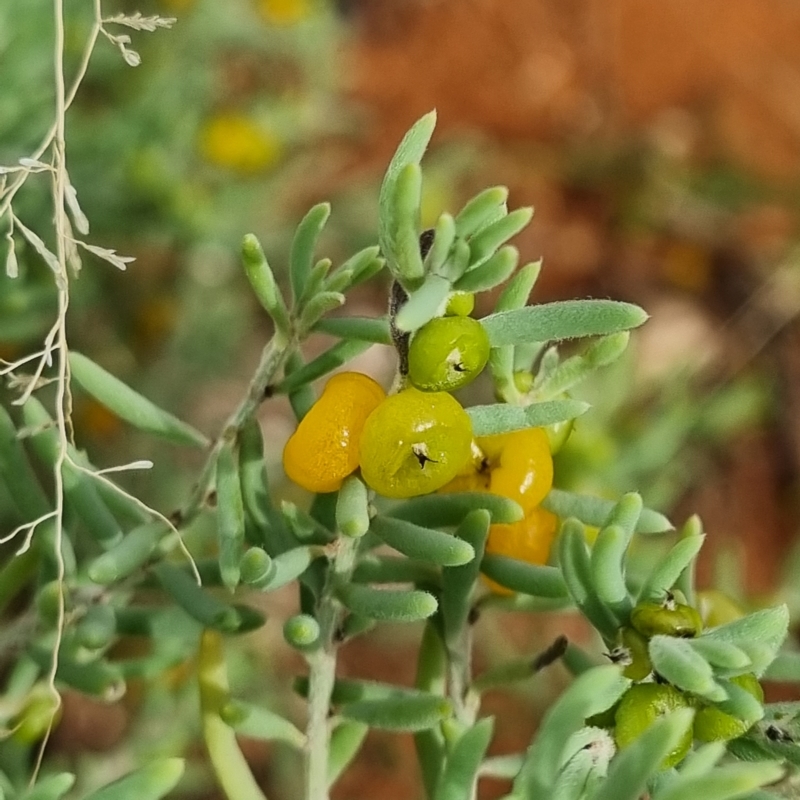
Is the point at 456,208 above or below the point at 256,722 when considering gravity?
below

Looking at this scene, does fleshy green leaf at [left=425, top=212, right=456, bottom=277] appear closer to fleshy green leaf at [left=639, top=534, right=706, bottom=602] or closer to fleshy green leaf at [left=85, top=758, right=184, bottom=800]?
fleshy green leaf at [left=639, top=534, right=706, bottom=602]

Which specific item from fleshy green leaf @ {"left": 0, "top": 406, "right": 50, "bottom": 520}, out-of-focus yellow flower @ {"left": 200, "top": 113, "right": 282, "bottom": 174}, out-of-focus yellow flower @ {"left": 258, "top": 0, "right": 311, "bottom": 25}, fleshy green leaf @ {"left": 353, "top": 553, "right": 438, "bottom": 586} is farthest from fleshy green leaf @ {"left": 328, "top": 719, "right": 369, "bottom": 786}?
out-of-focus yellow flower @ {"left": 258, "top": 0, "right": 311, "bottom": 25}

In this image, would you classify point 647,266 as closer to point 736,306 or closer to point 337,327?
point 736,306

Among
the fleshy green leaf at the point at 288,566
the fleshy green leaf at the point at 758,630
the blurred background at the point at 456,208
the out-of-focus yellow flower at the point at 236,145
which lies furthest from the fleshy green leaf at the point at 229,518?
the out-of-focus yellow flower at the point at 236,145

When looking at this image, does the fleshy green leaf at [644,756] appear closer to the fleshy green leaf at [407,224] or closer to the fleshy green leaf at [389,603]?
the fleshy green leaf at [389,603]

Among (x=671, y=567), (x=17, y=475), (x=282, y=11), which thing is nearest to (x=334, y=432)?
(x=671, y=567)

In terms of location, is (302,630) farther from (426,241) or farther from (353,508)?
(426,241)
